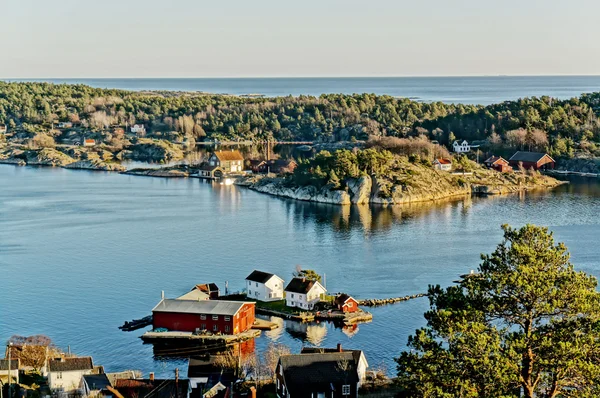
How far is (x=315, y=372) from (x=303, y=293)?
8952 millimetres

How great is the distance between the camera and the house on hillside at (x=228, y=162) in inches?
2618

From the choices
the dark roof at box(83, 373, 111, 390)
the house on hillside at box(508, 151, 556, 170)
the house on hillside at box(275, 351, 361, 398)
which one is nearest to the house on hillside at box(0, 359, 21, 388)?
the dark roof at box(83, 373, 111, 390)

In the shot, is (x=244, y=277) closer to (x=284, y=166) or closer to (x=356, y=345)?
(x=356, y=345)

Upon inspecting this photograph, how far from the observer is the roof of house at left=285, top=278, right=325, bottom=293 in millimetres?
27469

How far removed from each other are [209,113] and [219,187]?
41679 mm

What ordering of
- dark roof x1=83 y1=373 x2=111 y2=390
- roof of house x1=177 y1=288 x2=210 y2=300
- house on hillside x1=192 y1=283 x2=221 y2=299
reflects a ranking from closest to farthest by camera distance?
1. dark roof x1=83 y1=373 x2=111 y2=390
2. roof of house x1=177 y1=288 x2=210 y2=300
3. house on hillside x1=192 y1=283 x2=221 y2=299

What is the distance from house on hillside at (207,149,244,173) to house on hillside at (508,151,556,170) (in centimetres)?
2090

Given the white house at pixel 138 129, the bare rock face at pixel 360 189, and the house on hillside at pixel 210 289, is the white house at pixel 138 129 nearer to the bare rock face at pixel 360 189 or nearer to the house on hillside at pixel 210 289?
the bare rock face at pixel 360 189

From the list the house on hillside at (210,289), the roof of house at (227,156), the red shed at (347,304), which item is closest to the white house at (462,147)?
the roof of house at (227,156)

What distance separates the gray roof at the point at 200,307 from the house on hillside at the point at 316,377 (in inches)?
261

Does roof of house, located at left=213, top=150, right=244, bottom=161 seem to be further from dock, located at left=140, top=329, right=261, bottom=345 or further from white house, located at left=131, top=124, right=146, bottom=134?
dock, located at left=140, top=329, right=261, bottom=345

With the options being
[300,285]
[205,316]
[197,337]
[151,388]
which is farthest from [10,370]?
[300,285]

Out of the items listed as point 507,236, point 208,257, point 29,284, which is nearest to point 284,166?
point 208,257

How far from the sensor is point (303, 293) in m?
27.4
